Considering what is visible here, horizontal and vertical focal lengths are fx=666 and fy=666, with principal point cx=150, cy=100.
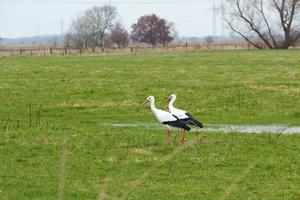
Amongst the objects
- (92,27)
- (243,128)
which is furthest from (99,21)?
(243,128)

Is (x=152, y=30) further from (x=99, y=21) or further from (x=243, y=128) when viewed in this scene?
(x=243, y=128)

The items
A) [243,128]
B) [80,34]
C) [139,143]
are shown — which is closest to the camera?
[139,143]

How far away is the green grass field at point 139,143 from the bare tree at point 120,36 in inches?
4793

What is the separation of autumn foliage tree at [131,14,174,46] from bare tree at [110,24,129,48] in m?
3.19

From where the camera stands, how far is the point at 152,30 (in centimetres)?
15738

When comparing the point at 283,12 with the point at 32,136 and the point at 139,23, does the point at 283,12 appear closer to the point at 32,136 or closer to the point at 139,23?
the point at 139,23

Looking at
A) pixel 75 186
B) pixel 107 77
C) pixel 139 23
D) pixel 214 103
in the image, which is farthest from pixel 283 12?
pixel 75 186

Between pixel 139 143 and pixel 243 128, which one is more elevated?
pixel 139 143

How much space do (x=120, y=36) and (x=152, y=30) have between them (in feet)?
29.2

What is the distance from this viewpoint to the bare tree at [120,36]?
160 m

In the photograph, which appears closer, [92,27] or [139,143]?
[139,143]

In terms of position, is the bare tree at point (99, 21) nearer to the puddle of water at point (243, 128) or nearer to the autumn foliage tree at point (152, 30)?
the autumn foliage tree at point (152, 30)

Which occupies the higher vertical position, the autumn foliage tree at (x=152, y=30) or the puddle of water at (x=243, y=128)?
the autumn foliage tree at (x=152, y=30)

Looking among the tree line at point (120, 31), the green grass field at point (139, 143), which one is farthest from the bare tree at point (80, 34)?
the green grass field at point (139, 143)
